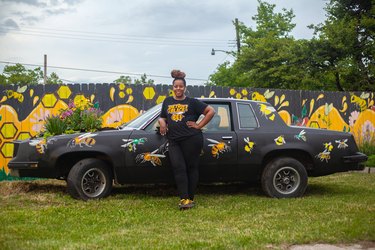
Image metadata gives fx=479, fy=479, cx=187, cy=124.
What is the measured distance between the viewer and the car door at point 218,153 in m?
6.86

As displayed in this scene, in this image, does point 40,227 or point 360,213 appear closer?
point 40,227

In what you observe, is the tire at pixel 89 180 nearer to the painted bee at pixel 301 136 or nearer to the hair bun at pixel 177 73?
the hair bun at pixel 177 73

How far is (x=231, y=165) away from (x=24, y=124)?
5333mm

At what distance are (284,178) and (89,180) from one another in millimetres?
2854

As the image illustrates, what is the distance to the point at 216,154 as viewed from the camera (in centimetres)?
688

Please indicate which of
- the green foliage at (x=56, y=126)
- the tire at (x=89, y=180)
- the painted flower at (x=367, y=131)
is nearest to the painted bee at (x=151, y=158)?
the tire at (x=89, y=180)

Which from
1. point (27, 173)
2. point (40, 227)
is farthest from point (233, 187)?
point (40, 227)

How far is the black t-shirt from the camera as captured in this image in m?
6.25

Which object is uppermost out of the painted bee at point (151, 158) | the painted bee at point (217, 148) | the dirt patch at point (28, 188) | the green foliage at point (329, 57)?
the green foliage at point (329, 57)

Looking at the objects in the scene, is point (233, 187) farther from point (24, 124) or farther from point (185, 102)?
point (24, 124)

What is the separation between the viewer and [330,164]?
7.18 meters

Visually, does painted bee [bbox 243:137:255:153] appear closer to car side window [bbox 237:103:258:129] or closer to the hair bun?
car side window [bbox 237:103:258:129]

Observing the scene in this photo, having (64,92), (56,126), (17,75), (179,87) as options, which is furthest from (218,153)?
(17,75)

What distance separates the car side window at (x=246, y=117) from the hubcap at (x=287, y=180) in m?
0.80
